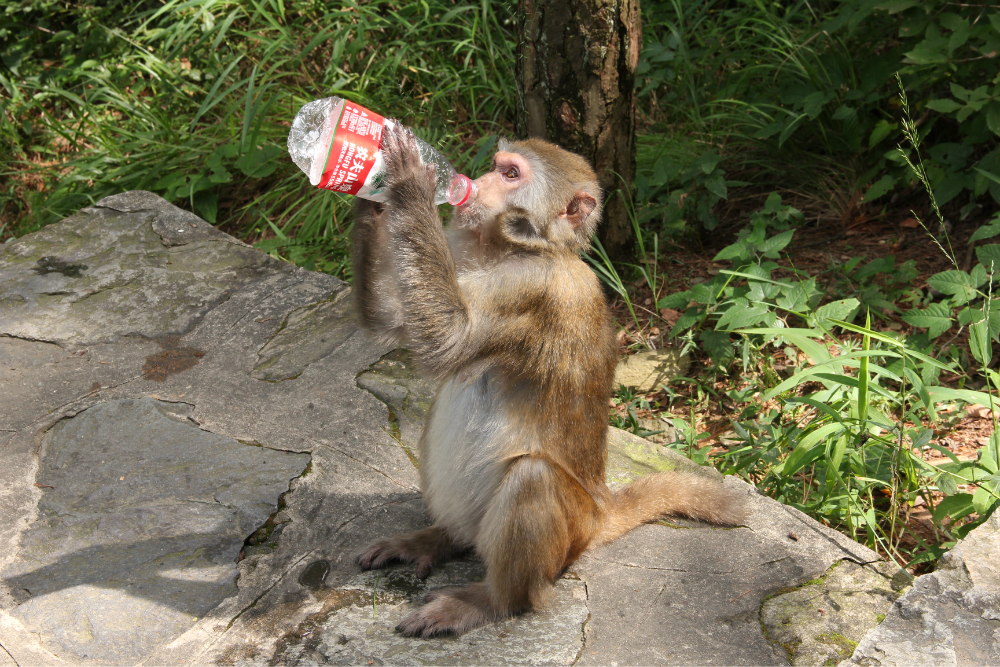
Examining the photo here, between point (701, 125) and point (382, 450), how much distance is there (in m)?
3.70

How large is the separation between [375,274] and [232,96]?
464 centimetres

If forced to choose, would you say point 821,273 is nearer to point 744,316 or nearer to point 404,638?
point 744,316

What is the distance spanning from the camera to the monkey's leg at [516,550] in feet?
8.87

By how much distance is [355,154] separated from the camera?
2.73 metres

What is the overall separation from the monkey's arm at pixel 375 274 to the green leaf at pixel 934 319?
243 centimetres

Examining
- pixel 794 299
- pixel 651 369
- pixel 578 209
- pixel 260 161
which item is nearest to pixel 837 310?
pixel 794 299

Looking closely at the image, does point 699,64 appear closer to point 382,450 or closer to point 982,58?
point 982,58

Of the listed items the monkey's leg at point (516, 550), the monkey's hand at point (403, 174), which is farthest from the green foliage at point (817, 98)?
the monkey's leg at point (516, 550)

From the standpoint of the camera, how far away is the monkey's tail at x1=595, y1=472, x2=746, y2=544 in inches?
129

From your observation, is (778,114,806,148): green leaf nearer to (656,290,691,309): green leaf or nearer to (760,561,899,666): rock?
(656,290,691,309): green leaf

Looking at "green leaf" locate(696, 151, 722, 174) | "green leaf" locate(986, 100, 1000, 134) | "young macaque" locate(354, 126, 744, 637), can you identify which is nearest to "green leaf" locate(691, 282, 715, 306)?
"green leaf" locate(696, 151, 722, 174)

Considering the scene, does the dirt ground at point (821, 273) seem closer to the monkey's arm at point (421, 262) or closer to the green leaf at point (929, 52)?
the green leaf at point (929, 52)

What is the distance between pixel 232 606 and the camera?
9.07ft

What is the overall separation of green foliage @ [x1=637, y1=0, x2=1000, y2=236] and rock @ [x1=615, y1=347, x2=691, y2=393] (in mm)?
970
